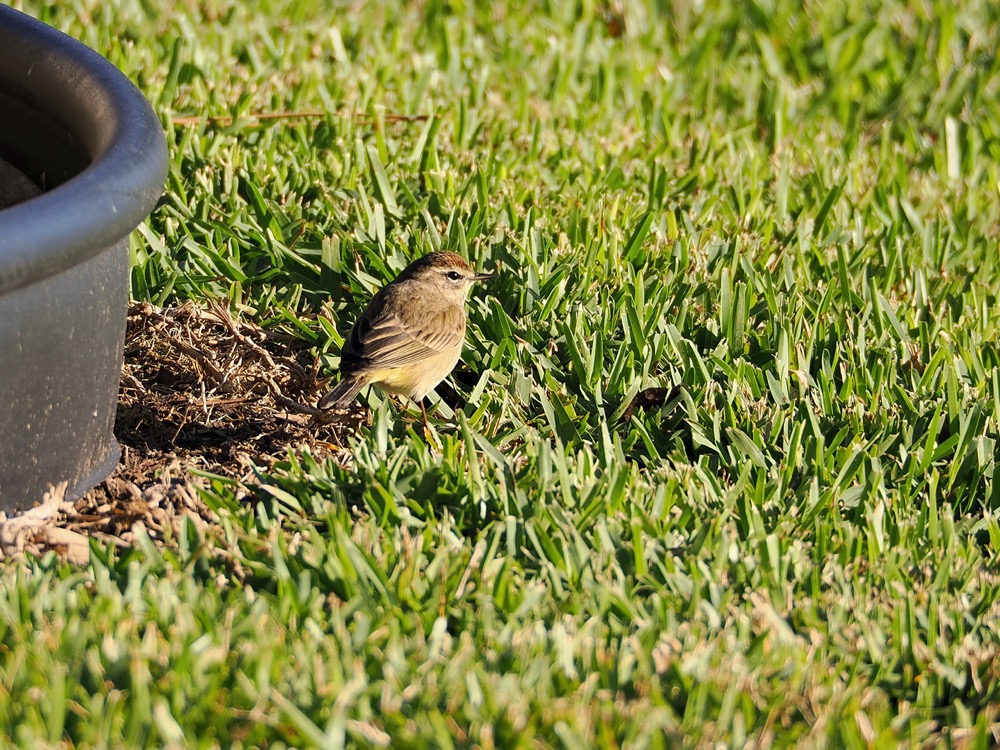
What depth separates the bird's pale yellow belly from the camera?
485 centimetres

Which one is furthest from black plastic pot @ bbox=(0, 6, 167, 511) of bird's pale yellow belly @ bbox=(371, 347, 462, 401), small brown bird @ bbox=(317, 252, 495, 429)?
bird's pale yellow belly @ bbox=(371, 347, 462, 401)

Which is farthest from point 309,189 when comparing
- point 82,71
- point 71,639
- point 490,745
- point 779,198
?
point 490,745

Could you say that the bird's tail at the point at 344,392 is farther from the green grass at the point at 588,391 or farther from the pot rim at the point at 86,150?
the pot rim at the point at 86,150

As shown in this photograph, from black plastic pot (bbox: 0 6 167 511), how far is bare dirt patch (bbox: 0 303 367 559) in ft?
0.45

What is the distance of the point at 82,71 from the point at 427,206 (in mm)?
2141

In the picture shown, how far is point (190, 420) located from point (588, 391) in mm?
1526

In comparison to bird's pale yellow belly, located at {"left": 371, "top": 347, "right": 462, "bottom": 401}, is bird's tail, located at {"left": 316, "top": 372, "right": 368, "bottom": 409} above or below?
above

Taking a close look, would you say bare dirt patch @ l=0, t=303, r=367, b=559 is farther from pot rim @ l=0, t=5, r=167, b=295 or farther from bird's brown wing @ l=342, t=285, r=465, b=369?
pot rim @ l=0, t=5, r=167, b=295

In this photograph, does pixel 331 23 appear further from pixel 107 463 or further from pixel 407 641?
pixel 407 641

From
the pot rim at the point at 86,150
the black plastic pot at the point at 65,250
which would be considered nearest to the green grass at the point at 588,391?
the black plastic pot at the point at 65,250

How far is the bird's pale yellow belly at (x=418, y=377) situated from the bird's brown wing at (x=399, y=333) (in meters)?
0.03

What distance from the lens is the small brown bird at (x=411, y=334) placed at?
15.5 feet

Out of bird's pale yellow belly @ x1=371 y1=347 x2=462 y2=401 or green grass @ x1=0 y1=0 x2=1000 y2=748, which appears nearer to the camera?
green grass @ x1=0 y1=0 x2=1000 y2=748

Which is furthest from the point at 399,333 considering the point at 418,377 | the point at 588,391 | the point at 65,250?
the point at 65,250
